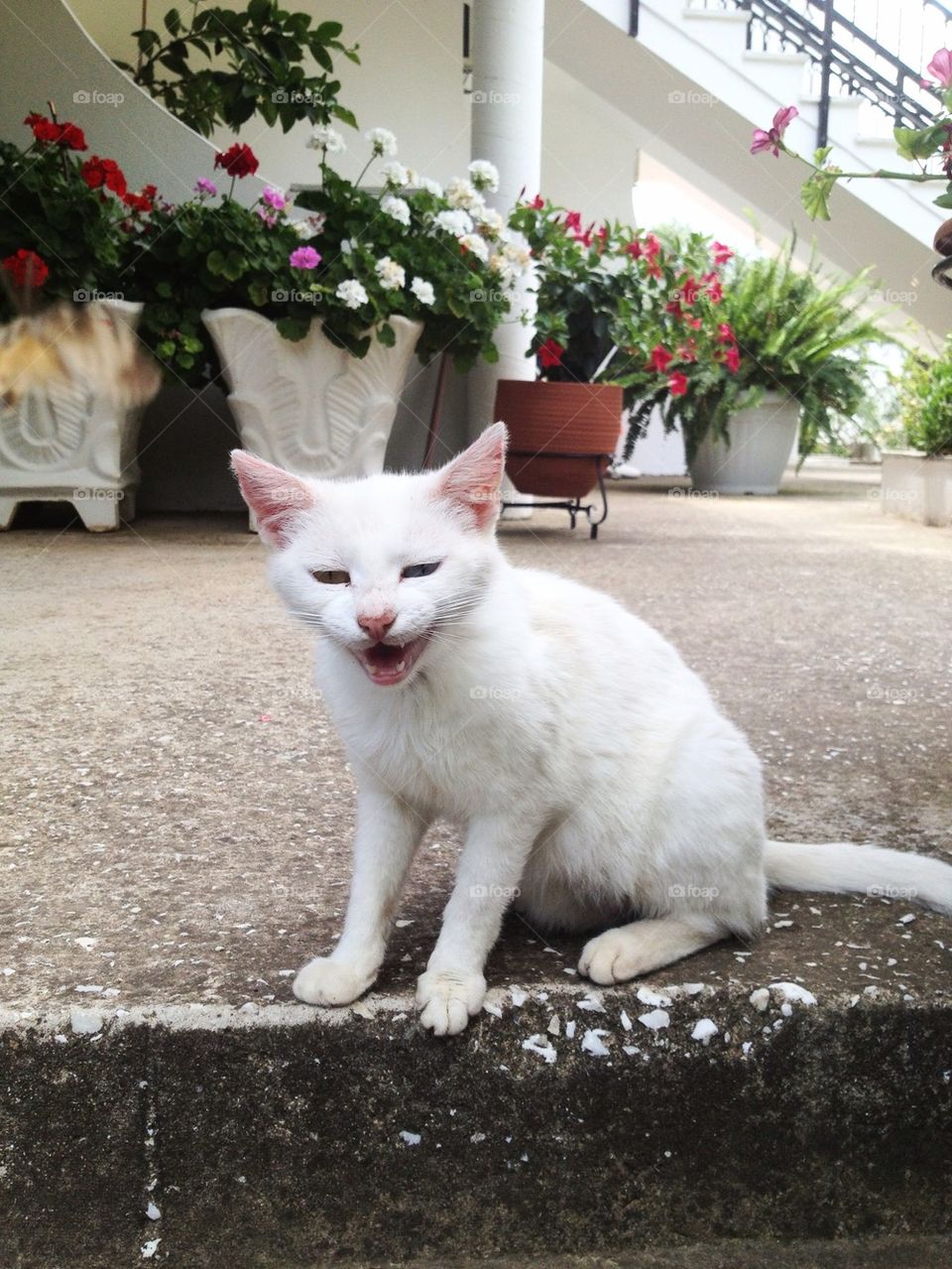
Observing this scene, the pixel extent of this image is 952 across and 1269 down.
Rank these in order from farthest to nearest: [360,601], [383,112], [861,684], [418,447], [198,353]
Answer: [383,112] < [418,447] < [198,353] < [861,684] < [360,601]

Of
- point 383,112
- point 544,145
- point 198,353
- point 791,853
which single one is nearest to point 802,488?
point 544,145

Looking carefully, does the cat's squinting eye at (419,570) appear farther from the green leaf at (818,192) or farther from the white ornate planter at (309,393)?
the white ornate planter at (309,393)

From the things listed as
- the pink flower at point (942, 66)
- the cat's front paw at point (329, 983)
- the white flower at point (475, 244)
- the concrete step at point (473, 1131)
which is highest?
the white flower at point (475, 244)

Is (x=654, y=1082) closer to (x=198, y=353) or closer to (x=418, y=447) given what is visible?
(x=198, y=353)

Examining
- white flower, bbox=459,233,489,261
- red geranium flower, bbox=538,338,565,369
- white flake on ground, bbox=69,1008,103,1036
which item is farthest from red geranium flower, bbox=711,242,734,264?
white flake on ground, bbox=69,1008,103,1036

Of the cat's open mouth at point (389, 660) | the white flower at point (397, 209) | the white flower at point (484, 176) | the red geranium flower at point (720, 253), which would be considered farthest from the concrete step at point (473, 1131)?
the red geranium flower at point (720, 253)

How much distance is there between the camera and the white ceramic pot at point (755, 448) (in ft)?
25.2

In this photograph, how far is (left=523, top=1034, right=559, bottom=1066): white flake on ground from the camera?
1215 mm

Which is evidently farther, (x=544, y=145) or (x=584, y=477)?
(x=544, y=145)

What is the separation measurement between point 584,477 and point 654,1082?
386 centimetres

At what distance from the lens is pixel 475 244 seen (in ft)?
15.2

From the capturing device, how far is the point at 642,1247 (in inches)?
48.0

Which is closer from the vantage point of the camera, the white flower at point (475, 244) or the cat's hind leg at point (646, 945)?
the cat's hind leg at point (646, 945)

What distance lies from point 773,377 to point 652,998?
7034mm
